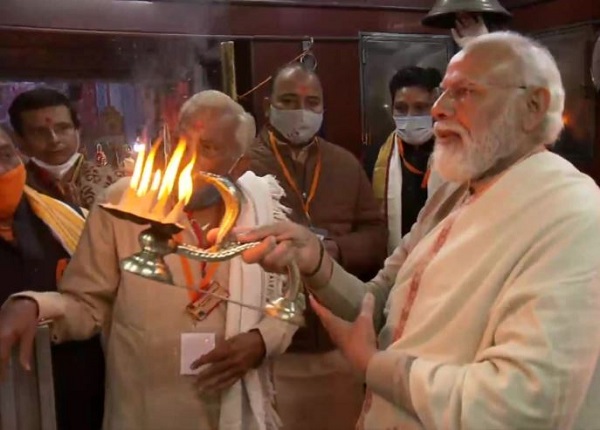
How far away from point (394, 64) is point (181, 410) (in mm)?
2650

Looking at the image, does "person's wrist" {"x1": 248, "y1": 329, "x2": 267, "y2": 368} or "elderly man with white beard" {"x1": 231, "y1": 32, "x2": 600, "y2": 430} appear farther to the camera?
"person's wrist" {"x1": 248, "y1": 329, "x2": 267, "y2": 368}

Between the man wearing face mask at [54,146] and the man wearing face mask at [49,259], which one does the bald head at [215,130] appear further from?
the man wearing face mask at [54,146]

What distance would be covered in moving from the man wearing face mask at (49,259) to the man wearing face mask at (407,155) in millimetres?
1403

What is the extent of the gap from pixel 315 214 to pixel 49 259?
1.05m

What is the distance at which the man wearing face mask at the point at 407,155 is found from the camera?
320cm

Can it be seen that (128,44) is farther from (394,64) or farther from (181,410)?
(181,410)

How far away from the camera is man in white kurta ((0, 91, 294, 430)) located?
199cm

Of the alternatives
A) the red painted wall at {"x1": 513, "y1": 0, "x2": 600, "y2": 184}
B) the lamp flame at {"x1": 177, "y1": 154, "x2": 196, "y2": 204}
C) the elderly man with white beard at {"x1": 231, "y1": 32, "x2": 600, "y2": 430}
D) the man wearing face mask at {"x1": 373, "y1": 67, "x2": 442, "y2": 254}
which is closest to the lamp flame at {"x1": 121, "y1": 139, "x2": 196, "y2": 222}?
the lamp flame at {"x1": 177, "y1": 154, "x2": 196, "y2": 204}

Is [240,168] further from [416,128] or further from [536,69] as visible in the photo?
[416,128]

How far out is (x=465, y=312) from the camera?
1.36m

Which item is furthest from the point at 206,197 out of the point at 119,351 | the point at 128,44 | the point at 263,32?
the point at 263,32

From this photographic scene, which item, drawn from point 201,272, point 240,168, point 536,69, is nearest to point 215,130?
point 240,168

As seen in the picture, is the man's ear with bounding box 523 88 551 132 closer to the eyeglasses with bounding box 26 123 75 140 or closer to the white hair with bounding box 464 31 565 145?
the white hair with bounding box 464 31 565 145

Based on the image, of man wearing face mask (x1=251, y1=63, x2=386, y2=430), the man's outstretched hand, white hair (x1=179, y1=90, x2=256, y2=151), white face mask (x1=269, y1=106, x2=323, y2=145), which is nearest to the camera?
the man's outstretched hand
